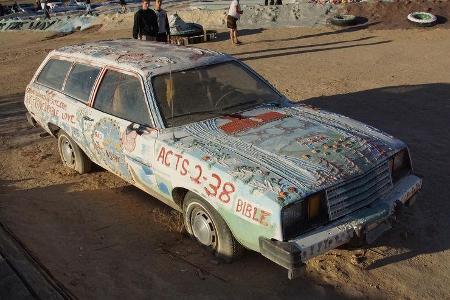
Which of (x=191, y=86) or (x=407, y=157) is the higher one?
(x=191, y=86)

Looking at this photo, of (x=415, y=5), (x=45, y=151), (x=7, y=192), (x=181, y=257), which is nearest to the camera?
(x=181, y=257)

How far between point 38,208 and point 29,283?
1.73 metres

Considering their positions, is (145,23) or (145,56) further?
(145,23)

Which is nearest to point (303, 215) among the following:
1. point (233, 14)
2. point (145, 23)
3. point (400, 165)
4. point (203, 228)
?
point (203, 228)

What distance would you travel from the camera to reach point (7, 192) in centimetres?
586

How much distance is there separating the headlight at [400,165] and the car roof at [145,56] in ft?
6.92

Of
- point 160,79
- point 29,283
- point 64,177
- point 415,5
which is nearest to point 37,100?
point 64,177

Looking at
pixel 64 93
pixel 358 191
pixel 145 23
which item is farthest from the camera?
pixel 145 23

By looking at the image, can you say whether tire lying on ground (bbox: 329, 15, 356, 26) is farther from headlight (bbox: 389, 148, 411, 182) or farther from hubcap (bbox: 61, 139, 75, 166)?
headlight (bbox: 389, 148, 411, 182)

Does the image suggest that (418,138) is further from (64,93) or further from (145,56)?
(64,93)

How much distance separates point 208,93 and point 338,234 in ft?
6.71

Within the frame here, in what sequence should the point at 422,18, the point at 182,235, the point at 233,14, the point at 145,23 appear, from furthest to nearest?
the point at 422,18 → the point at 233,14 → the point at 145,23 → the point at 182,235

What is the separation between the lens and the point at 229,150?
4137 mm

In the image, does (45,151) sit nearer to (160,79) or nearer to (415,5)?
(160,79)
